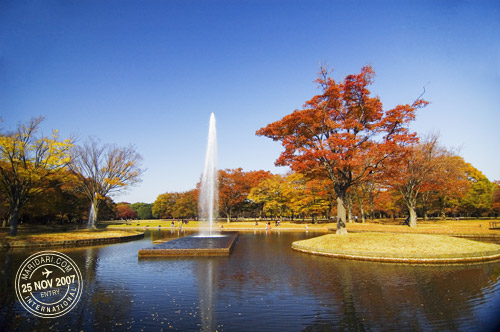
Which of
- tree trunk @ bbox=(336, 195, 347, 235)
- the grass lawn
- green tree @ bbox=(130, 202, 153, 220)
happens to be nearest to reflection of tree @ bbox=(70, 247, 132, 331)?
tree trunk @ bbox=(336, 195, 347, 235)

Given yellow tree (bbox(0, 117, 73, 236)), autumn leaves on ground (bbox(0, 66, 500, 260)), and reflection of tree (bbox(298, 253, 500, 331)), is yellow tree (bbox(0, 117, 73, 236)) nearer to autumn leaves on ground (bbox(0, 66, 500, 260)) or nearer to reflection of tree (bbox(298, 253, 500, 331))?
A: autumn leaves on ground (bbox(0, 66, 500, 260))

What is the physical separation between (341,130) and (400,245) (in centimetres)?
1161

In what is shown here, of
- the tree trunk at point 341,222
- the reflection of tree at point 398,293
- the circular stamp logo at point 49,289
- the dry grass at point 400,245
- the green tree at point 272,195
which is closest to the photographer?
the reflection of tree at point 398,293

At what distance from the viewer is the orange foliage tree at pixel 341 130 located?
24156mm

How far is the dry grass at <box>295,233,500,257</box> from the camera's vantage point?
18.6 m

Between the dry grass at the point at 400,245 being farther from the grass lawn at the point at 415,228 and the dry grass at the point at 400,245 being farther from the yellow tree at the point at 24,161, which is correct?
the yellow tree at the point at 24,161

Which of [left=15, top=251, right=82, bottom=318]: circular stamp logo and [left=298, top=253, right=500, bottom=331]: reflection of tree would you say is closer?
[left=298, top=253, right=500, bottom=331]: reflection of tree

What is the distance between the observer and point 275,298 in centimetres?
1062

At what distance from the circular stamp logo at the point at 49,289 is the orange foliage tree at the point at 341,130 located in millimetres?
19089

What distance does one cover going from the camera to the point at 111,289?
40.2ft

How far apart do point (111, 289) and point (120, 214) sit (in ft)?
398

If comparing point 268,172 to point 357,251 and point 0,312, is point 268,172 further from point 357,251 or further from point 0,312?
point 0,312

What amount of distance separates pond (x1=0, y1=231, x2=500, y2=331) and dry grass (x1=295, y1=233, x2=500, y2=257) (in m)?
1.98

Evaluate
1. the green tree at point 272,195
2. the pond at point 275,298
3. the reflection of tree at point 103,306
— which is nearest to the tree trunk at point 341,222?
the pond at point 275,298
